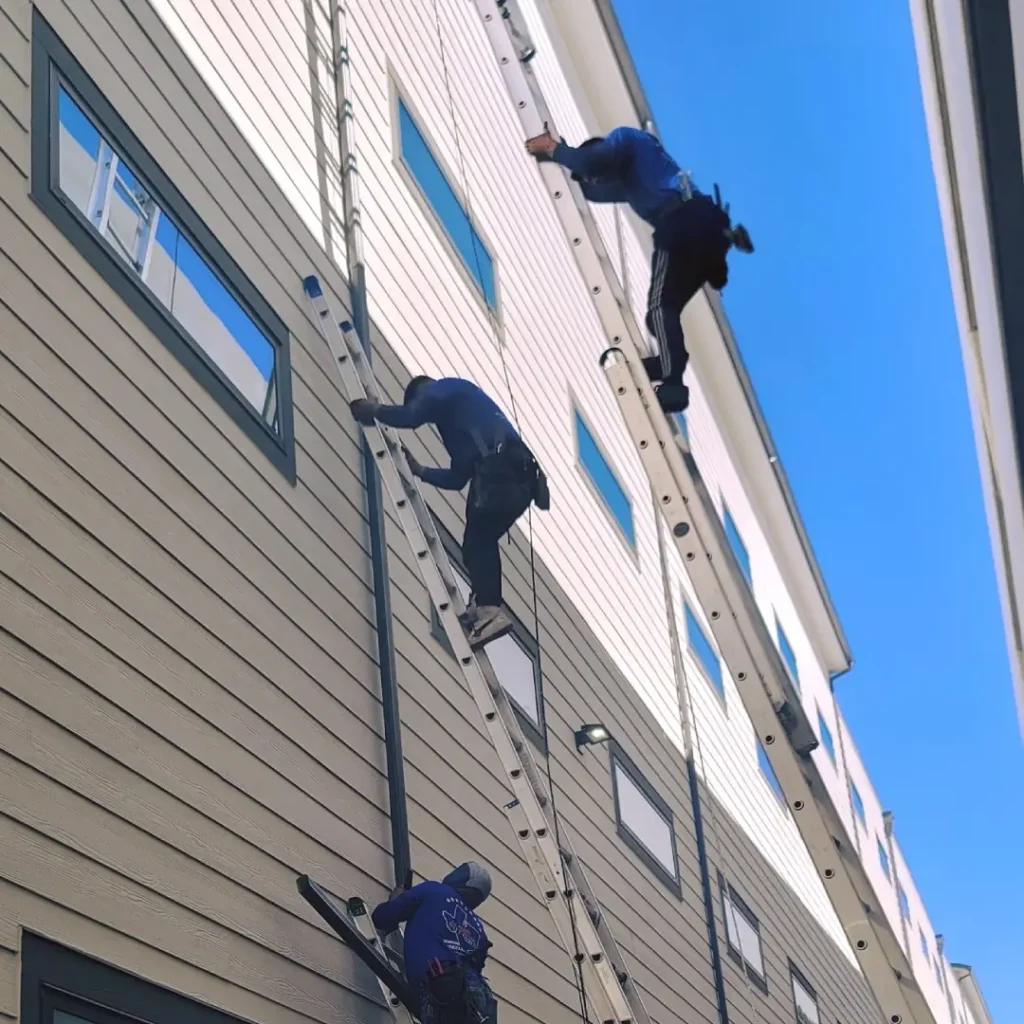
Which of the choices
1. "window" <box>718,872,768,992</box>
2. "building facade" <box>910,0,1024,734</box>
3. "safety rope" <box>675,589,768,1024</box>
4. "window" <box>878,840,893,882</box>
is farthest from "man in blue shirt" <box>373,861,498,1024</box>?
"window" <box>878,840,893,882</box>

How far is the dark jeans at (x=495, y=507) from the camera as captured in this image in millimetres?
7422

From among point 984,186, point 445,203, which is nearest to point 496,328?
point 445,203

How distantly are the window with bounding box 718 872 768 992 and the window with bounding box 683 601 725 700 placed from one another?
272 centimetres

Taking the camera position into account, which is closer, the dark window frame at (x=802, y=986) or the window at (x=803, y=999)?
the dark window frame at (x=802, y=986)

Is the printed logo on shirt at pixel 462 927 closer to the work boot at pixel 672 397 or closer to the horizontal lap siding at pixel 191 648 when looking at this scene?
the horizontal lap siding at pixel 191 648

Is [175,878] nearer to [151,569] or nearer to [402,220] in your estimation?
[151,569]

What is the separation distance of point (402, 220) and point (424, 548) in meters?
3.13

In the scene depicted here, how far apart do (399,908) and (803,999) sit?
40.4 feet

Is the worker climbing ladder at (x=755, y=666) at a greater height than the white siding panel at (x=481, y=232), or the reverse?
the white siding panel at (x=481, y=232)

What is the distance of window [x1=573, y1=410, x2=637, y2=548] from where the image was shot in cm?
1285

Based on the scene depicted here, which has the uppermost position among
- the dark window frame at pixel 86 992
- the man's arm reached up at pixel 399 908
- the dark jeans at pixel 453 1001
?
the man's arm reached up at pixel 399 908

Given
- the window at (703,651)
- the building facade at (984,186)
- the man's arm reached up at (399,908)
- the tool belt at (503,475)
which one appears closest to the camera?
the building facade at (984,186)

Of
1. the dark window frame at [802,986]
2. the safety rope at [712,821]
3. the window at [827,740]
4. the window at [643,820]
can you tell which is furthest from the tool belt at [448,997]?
the window at [827,740]

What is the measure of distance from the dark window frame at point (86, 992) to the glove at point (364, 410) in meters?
3.49
